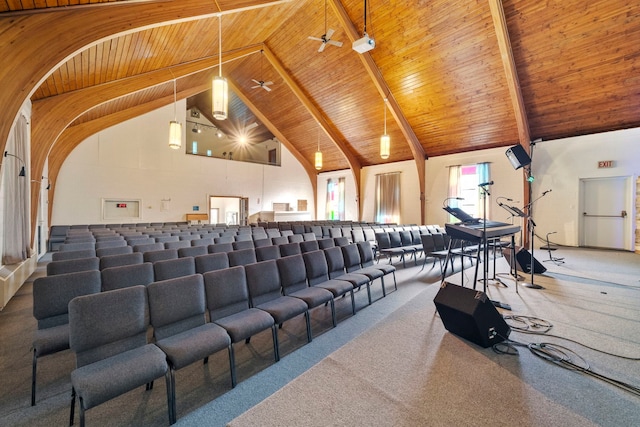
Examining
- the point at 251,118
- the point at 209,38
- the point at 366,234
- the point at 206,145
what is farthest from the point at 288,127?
the point at 366,234

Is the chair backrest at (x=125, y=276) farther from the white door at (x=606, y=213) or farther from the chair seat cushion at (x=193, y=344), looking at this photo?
the white door at (x=606, y=213)

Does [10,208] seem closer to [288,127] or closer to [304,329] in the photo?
[304,329]

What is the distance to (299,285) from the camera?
3195 millimetres

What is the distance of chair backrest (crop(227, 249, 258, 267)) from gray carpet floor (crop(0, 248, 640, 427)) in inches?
40.7

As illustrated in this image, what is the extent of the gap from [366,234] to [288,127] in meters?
7.64

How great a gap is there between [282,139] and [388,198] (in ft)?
18.8

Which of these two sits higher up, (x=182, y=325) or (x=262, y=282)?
(x=262, y=282)

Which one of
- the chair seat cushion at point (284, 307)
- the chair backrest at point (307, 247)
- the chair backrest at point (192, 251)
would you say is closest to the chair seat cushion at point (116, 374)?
the chair seat cushion at point (284, 307)

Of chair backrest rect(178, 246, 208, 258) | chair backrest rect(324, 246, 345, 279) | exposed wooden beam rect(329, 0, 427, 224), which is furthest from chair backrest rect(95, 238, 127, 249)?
exposed wooden beam rect(329, 0, 427, 224)

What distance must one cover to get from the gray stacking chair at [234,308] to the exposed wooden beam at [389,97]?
268 inches

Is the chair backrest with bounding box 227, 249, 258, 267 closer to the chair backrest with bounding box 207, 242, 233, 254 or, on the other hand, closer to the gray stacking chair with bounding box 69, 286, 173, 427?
the chair backrest with bounding box 207, 242, 233, 254

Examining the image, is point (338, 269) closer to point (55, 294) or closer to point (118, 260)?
point (118, 260)

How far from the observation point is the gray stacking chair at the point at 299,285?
9.05 ft

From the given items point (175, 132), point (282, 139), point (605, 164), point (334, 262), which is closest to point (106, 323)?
point (334, 262)
